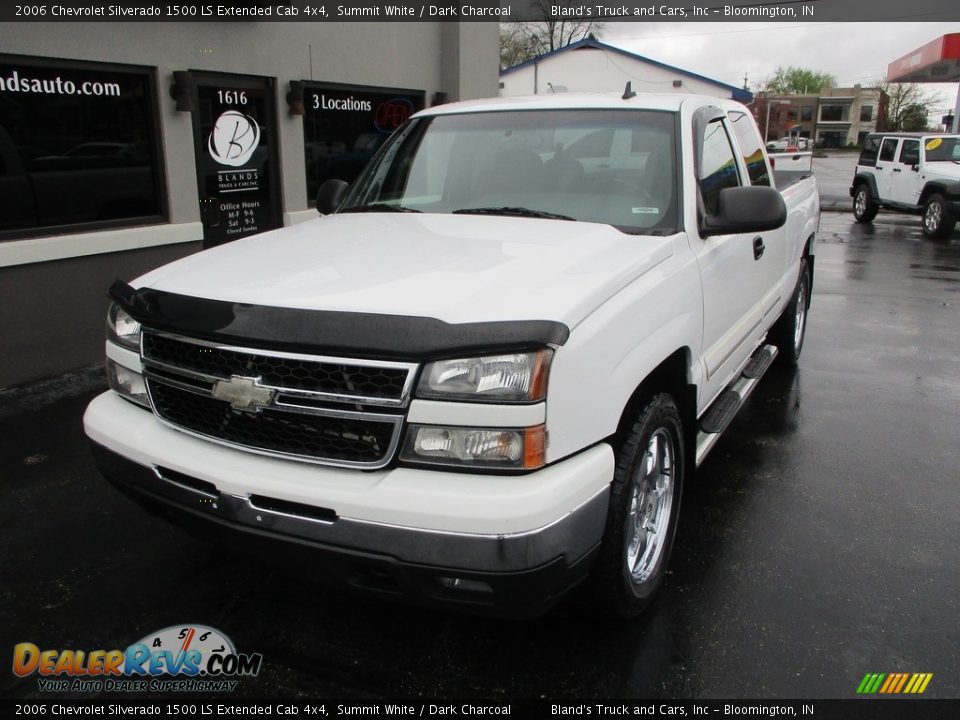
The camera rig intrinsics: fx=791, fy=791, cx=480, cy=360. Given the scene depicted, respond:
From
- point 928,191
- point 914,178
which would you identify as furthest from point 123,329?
point 914,178

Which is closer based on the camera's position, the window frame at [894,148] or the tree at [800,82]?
the window frame at [894,148]

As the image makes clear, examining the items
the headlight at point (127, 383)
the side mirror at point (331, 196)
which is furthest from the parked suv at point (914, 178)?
the headlight at point (127, 383)

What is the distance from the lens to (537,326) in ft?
7.11

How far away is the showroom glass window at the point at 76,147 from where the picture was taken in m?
5.73

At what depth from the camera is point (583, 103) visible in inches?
151

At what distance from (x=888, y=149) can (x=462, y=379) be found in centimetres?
1754

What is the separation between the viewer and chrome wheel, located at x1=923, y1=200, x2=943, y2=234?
14.8m

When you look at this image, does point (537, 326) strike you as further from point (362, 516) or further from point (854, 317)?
point (854, 317)

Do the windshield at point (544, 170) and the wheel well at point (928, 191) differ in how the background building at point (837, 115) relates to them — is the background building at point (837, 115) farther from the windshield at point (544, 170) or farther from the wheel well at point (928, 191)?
the windshield at point (544, 170)

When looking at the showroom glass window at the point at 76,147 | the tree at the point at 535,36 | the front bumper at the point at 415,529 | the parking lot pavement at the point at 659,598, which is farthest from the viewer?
the tree at the point at 535,36

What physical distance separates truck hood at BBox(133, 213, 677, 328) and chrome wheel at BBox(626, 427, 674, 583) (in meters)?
0.68

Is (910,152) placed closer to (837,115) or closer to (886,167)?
(886,167)

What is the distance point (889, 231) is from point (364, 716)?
56.7 feet

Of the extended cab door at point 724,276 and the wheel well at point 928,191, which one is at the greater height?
the extended cab door at point 724,276
